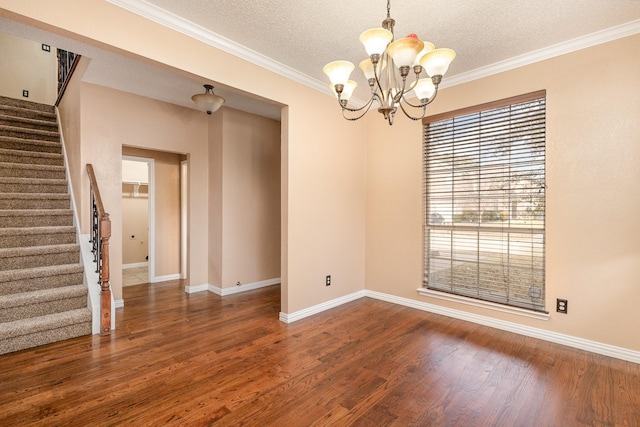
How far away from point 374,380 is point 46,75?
716 cm

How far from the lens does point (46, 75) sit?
17.9ft

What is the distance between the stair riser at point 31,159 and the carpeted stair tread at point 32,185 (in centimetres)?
41

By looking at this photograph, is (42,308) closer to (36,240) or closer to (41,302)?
(41,302)

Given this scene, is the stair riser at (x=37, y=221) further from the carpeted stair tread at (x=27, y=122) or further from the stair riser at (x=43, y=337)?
the carpeted stair tread at (x=27, y=122)

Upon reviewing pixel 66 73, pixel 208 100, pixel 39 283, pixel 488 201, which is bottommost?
pixel 39 283

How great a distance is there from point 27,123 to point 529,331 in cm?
687

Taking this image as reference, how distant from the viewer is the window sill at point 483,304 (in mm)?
2961

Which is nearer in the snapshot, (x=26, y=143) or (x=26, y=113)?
(x=26, y=143)

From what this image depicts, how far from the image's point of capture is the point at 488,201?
3277mm

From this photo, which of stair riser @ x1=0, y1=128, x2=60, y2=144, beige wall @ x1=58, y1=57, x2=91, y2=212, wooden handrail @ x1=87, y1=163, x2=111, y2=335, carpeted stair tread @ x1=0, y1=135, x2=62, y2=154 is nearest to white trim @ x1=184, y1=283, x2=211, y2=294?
wooden handrail @ x1=87, y1=163, x2=111, y2=335

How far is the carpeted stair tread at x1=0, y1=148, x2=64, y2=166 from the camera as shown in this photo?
3.91m

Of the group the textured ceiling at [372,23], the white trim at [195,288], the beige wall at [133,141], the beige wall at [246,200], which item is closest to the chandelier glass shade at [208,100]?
the textured ceiling at [372,23]

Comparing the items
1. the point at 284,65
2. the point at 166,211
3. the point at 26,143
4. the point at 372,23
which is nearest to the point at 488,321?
the point at 372,23

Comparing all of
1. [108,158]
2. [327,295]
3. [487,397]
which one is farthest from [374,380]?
[108,158]
